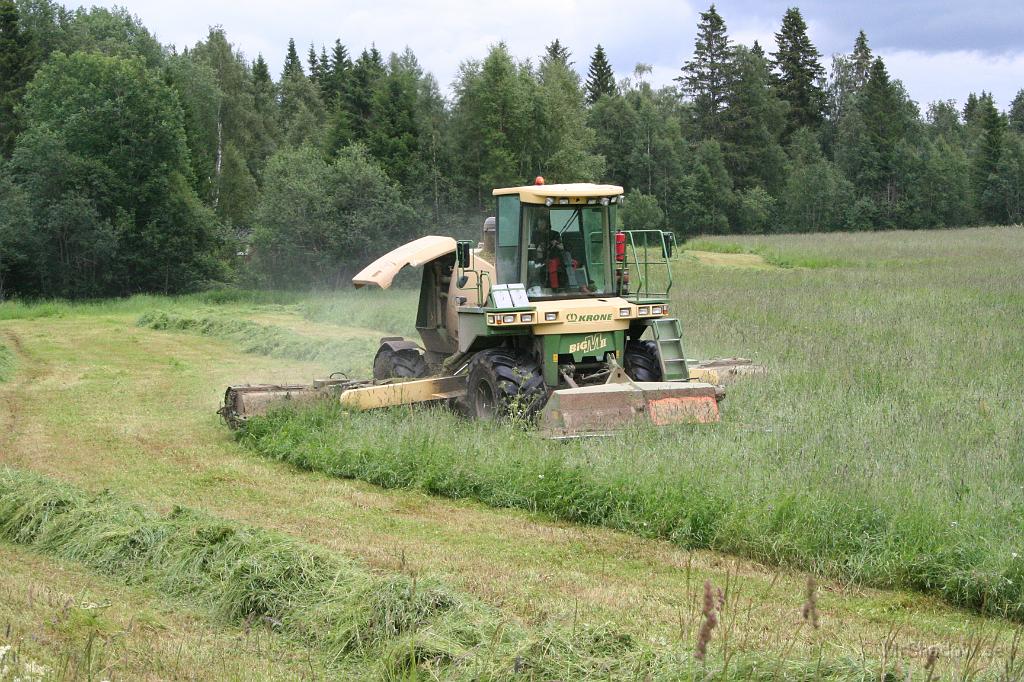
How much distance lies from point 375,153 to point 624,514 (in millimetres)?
33879

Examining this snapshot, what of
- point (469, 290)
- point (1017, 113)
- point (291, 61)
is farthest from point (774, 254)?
point (1017, 113)

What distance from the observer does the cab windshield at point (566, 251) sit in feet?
36.8

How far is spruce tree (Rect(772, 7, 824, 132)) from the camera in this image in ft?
266

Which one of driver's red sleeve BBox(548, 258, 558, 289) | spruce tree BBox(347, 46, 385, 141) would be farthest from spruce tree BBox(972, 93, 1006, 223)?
driver's red sleeve BBox(548, 258, 558, 289)

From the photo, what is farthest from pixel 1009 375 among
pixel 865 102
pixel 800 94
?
pixel 800 94

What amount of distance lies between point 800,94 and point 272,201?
188 ft

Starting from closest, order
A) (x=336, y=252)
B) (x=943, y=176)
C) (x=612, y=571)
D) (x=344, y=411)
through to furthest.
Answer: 1. (x=612, y=571)
2. (x=344, y=411)
3. (x=336, y=252)
4. (x=943, y=176)

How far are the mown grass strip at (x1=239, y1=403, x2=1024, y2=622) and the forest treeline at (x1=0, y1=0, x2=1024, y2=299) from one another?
2508 centimetres

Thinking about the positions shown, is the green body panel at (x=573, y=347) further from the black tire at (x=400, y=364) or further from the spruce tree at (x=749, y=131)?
the spruce tree at (x=749, y=131)

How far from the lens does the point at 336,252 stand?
35094 mm

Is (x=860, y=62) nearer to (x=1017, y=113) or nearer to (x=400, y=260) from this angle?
(x=1017, y=113)

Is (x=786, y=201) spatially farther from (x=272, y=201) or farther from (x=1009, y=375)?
(x=1009, y=375)

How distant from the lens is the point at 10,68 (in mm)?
48281

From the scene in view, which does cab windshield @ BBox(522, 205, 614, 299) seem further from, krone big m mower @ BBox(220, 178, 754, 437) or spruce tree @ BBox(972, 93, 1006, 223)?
spruce tree @ BBox(972, 93, 1006, 223)
